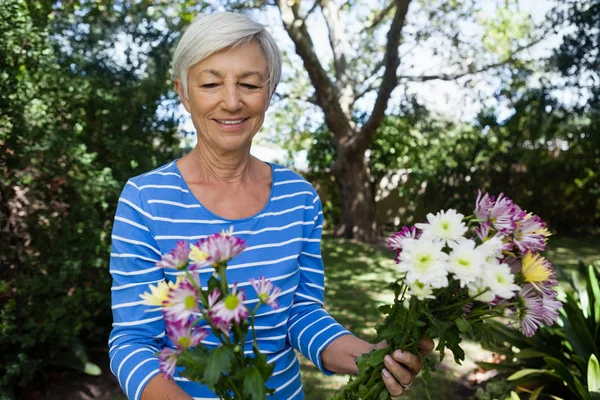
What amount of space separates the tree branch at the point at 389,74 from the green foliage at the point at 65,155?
15.2ft

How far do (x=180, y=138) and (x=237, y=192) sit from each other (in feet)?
13.3

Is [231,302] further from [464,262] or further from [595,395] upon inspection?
[595,395]

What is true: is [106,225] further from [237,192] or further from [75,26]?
[237,192]

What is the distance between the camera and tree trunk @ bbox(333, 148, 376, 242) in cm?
1291

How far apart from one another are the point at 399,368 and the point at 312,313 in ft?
1.96

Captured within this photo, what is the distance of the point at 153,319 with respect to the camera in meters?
1.61

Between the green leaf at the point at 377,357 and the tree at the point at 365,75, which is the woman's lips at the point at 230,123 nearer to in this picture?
the green leaf at the point at 377,357

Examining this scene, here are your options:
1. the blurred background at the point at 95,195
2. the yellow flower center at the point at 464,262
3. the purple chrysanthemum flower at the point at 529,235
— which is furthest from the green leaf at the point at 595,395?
the yellow flower center at the point at 464,262

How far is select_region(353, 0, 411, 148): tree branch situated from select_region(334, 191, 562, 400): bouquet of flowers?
26.6 feet

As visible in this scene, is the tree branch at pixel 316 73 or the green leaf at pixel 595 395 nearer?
the green leaf at pixel 595 395

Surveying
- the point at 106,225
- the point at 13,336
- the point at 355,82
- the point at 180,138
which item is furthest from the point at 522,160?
the point at 13,336

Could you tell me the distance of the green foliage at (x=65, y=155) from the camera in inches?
173

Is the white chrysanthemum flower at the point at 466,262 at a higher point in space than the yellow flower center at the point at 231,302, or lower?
higher

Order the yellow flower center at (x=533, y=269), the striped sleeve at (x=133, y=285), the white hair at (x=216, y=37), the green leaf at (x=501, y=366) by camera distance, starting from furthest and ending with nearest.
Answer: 1. the green leaf at (x=501, y=366)
2. the white hair at (x=216, y=37)
3. the striped sleeve at (x=133, y=285)
4. the yellow flower center at (x=533, y=269)
